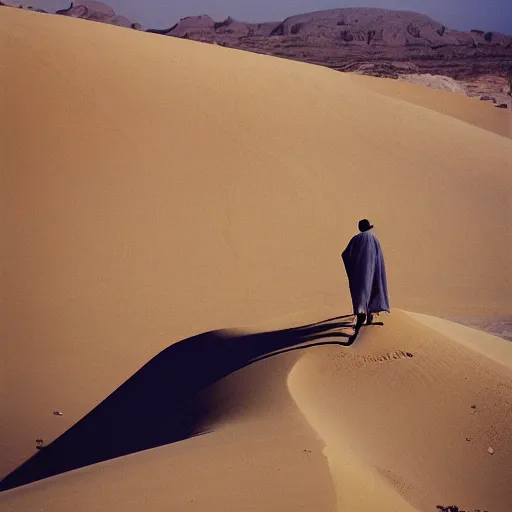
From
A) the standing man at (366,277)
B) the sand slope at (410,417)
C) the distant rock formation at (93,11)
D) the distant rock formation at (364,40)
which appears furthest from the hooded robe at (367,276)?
the distant rock formation at (93,11)

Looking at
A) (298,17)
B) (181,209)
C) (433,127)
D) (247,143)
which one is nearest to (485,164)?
(433,127)

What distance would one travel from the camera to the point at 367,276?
723 centimetres

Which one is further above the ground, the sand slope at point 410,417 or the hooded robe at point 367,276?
the hooded robe at point 367,276

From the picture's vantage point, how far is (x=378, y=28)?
5412 cm

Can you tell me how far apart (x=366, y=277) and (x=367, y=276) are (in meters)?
0.01

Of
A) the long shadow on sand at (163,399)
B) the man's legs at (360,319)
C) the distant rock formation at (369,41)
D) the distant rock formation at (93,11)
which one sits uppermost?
the distant rock formation at (93,11)

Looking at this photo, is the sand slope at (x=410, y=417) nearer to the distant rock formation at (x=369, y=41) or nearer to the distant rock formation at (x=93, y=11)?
the distant rock formation at (x=369, y=41)

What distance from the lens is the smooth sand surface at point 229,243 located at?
17.7 ft

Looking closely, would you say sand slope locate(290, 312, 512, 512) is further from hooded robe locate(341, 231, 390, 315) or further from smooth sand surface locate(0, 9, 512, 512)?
hooded robe locate(341, 231, 390, 315)

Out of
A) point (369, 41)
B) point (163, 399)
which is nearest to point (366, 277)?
point (163, 399)

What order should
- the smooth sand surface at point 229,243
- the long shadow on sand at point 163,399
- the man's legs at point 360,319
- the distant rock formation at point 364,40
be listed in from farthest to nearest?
the distant rock formation at point 364,40, the long shadow on sand at point 163,399, the man's legs at point 360,319, the smooth sand surface at point 229,243

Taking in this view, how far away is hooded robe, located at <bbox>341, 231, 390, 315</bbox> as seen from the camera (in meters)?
7.14

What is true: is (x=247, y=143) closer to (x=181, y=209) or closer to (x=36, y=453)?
(x=181, y=209)

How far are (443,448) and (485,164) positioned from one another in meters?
14.3
